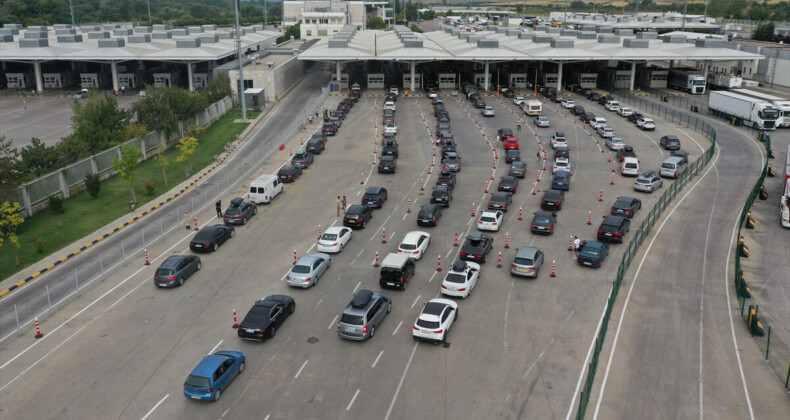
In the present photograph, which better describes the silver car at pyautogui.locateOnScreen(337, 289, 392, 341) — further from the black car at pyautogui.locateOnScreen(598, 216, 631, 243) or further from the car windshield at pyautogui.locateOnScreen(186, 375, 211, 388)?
the black car at pyautogui.locateOnScreen(598, 216, 631, 243)

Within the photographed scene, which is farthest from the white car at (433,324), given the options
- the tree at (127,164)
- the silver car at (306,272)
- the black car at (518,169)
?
the tree at (127,164)

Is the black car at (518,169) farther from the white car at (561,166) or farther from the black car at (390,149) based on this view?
the black car at (390,149)

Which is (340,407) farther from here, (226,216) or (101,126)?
(101,126)

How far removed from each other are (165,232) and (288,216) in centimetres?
795

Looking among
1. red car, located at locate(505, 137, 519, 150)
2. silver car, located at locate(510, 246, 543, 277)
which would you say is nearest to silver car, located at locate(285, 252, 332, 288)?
silver car, located at locate(510, 246, 543, 277)

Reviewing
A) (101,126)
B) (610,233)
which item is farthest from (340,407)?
(101,126)

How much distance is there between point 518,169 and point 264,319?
30.7 metres

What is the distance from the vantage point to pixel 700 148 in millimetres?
62062

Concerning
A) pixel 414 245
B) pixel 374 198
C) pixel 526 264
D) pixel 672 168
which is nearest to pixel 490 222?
pixel 414 245

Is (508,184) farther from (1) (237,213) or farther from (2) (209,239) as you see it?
(2) (209,239)

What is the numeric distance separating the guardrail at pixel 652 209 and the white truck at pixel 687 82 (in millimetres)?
10124

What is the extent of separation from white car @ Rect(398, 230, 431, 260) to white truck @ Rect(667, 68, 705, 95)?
243 feet

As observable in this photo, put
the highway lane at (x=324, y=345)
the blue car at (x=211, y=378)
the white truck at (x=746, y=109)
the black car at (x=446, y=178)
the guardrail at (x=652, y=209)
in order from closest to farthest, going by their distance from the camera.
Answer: the blue car at (x=211, y=378)
the highway lane at (x=324, y=345)
the guardrail at (x=652, y=209)
the black car at (x=446, y=178)
the white truck at (x=746, y=109)

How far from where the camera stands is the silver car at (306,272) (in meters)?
31.8
